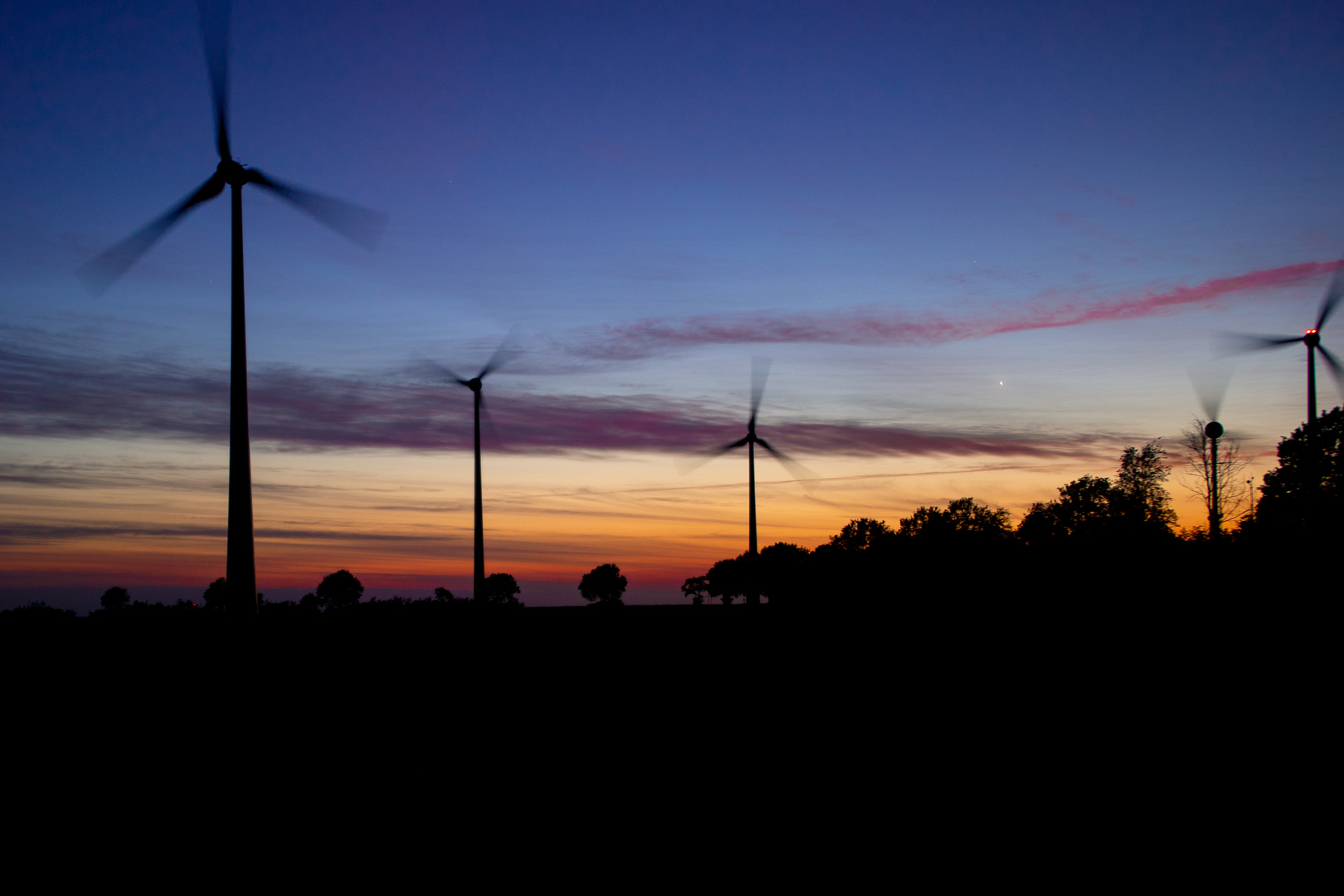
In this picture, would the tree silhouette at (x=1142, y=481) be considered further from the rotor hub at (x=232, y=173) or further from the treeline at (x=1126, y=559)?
the rotor hub at (x=232, y=173)

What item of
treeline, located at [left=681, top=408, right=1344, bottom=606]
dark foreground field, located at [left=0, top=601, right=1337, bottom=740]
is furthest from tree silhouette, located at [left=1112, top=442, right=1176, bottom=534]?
dark foreground field, located at [left=0, top=601, right=1337, bottom=740]

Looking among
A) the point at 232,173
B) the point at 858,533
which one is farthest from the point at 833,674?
the point at 858,533

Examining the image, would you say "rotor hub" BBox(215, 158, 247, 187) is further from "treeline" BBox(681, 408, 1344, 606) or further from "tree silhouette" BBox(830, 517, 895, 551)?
"tree silhouette" BBox(830, 517, 895, 551)

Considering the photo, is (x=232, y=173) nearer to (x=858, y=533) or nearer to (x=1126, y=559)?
(x=1126, y=559)

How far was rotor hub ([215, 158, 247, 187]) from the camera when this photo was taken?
3173cm

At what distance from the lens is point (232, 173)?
3180cm

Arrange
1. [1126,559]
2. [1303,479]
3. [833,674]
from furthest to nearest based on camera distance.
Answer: [1303,479] → [1126,559] → [833,674]

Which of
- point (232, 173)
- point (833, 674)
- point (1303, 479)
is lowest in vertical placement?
point (833, 674)

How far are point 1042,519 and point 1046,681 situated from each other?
401 ft

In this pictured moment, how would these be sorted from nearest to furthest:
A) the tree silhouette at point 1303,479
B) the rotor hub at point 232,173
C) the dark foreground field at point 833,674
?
the dark foreground field at point 833,674 → the rotor hub at point 232,173 → the tree silhouette at point 1303,479

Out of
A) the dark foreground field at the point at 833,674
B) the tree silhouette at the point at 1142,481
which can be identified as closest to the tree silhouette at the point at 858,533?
the tree silhouette at the point at 1142,481

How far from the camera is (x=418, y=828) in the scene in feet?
49.7

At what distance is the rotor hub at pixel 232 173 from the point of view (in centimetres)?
3173

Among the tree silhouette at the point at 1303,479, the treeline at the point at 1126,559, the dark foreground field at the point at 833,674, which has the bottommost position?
the dark foreground field at the point at 833,674
